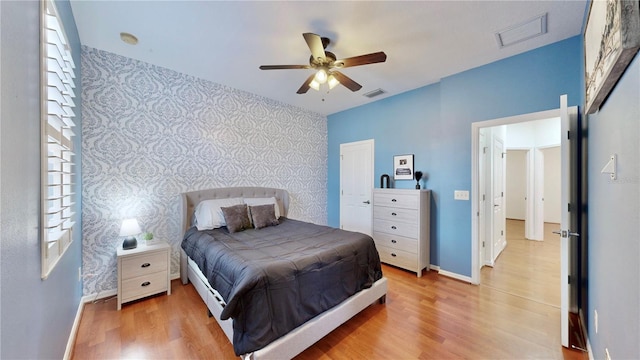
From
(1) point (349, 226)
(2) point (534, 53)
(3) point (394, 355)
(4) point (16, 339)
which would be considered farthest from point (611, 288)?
(1) point (349, 226)

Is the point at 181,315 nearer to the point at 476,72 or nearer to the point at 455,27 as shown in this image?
the point at 455,27

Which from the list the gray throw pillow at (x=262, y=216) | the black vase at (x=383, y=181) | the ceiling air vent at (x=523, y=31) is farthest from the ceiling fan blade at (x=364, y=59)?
the black vase at (x=383, y=181)

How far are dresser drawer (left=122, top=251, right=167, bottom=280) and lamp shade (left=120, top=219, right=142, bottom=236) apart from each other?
257 millimetres

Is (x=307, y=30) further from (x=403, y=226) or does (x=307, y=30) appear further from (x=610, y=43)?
(x=403, y=226)

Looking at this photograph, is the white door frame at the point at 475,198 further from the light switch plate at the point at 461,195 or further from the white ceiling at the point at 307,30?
the white ceiling at the point at 307,30

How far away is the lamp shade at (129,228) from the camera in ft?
8.09

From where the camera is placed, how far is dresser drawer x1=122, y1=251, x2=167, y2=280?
2381mm

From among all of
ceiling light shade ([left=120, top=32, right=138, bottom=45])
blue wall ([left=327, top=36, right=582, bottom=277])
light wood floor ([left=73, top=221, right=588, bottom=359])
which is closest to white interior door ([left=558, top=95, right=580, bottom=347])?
light wood floor ([left=73, top=221, right=588, bottom=359])

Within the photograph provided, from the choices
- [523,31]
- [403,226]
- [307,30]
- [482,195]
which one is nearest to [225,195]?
[307,30]

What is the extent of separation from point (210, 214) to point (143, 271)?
87cm

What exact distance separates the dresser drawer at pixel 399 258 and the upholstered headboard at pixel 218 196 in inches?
69.1

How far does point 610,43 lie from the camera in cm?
100

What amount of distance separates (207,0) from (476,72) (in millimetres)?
3070

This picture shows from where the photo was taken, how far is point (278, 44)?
2420 mm
